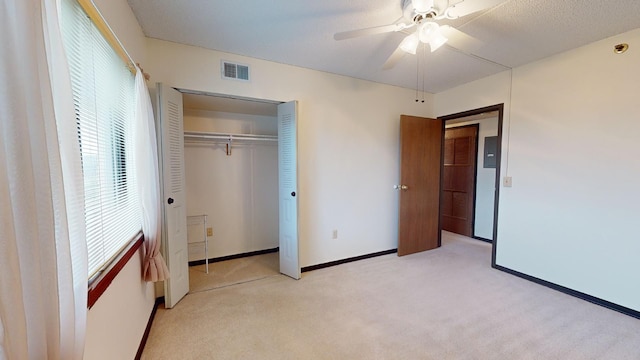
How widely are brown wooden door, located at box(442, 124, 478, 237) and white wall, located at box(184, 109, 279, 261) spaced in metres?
3.18

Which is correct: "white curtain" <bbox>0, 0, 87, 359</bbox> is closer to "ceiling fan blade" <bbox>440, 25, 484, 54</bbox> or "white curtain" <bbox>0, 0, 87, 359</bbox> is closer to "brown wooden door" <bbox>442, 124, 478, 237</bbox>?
"ceiling fan blade" <bbox>440, 25, 484, 54</bbox>

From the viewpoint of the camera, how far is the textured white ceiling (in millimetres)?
1801

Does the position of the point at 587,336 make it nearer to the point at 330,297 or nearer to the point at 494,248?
the point at 494,248

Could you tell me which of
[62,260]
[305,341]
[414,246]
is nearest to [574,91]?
[414,246]

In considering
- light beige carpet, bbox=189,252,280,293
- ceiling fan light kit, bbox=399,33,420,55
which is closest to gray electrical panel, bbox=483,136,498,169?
ceiling fan light kit, bbox=399,33,420,55

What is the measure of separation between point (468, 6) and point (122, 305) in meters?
2.66

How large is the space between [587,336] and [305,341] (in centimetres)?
215

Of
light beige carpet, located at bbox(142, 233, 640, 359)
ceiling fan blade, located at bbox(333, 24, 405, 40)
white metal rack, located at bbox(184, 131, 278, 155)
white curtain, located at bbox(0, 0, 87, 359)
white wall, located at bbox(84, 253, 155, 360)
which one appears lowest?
light beige carpet, located at bbox(142, 233, 640, 359)

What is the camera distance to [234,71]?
8.37 ft

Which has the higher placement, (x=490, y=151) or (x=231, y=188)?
(x=490, y=151)

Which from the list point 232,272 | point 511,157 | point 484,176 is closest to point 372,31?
point 511,157

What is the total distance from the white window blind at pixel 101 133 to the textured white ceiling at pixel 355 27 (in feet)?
2.29

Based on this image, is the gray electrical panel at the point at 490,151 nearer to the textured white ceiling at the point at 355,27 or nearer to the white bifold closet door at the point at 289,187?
the textured white ceiling at the point at 355,27

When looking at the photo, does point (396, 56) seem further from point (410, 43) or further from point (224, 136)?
point (224, 136)
